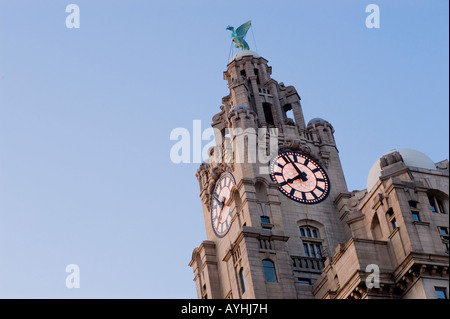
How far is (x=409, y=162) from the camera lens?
74.3m

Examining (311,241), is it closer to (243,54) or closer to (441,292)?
(441,292)

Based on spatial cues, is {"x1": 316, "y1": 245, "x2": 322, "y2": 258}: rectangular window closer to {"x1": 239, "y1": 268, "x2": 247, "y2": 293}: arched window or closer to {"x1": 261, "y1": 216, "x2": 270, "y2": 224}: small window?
{"x1": 261, "y1": 216, "x2": 270, "y2": 224}: small window

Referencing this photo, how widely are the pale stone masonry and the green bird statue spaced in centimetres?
296

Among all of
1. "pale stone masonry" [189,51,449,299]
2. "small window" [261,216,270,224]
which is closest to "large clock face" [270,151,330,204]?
"pale stone masonry" [189,51,449,299]

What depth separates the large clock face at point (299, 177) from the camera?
86.2 m

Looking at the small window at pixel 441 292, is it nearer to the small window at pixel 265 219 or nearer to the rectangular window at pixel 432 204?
the rectangular window at pixel 432 204

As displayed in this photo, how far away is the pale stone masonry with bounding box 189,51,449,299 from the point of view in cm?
6575

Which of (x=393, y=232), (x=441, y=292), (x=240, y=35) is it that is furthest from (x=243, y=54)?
(x=441, y=292)

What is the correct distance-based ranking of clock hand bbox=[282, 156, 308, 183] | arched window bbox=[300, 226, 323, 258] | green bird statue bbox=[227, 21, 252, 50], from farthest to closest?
green bird statue bbox=[227, 21, 252, 50], clock hand bbox=[282, 156, 308, 183], arched window bbox=[300, 226, 323, 258]

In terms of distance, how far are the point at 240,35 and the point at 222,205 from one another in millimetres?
24971
